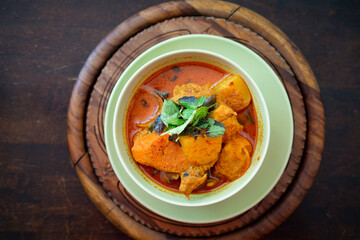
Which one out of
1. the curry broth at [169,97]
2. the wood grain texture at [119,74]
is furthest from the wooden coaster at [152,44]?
the curry broth at [169,97]

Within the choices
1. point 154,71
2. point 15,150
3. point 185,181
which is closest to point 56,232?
point 15,150

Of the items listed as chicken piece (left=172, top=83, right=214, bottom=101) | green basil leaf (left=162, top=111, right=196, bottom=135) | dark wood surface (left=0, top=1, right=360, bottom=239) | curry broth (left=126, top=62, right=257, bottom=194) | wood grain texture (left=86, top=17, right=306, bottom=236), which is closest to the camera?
green basil leaf (left=162, top=111, right=196, bottom=135)

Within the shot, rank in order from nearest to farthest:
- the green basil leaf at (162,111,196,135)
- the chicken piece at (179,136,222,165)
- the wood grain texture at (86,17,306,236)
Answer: the green basil leaf at (162,111,196,135) < the chicken piece at (179,136,222,165) < the wood grain texture at (86,17,306,236)

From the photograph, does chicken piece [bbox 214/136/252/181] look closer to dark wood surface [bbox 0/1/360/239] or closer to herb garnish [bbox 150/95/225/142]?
herb garnish [bbox 150/95/225/142]

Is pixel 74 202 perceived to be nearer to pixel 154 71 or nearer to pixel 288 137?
pixel 154 71

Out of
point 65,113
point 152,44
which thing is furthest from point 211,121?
point 65,113

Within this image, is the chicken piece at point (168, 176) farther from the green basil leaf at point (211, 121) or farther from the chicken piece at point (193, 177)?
the green basil leaf at point (211, 121)

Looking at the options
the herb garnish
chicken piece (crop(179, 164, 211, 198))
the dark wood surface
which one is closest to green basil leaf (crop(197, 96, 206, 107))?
the herb garnish

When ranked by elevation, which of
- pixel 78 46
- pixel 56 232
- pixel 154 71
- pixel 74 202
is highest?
pixel 154 71
